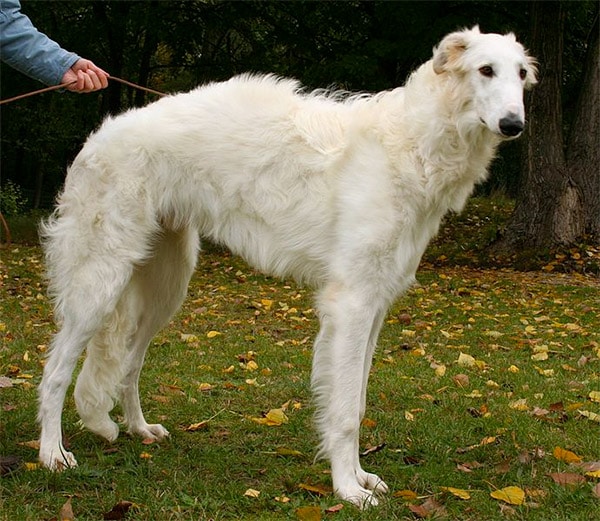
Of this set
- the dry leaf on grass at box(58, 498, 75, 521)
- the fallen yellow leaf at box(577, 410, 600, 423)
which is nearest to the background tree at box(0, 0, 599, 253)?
the fallen yellow leaf at box(577, 410, 600, 423)

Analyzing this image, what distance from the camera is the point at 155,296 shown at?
4578mm

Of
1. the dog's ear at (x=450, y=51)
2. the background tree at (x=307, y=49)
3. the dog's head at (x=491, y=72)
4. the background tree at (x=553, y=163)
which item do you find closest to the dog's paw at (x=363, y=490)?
the dog's head at (x=491, y=72)

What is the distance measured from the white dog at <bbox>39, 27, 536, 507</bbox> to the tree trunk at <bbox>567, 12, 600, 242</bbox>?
30.9ft

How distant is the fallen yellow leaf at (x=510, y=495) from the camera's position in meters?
3.51

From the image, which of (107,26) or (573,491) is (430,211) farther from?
(107,26)

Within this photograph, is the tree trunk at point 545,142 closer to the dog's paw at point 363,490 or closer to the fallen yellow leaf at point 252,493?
the dog's paw at point 363,490

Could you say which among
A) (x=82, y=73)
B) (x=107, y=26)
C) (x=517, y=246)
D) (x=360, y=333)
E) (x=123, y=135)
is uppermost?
(x=82, y=73)

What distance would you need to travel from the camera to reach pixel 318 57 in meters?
17.3

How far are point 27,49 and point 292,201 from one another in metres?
1.50

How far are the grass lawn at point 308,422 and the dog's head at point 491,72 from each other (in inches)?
68.1

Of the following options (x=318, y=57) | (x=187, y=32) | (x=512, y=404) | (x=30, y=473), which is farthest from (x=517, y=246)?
(x=30, y=473)

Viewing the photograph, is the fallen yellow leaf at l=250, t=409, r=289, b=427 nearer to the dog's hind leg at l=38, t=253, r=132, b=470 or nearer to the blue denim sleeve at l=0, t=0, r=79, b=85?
the dog's hind leg at l=38, t=253, r=132, b=470

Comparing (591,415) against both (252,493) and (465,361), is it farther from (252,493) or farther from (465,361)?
(252,493)

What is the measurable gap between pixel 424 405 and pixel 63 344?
7.86 ft
